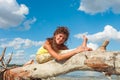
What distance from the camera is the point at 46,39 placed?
830 cm

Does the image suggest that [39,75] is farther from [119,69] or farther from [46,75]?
[119,69]

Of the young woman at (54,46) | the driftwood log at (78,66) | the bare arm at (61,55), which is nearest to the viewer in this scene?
the driftwood log at (78,66)

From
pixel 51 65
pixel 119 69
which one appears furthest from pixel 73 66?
pixel 119 69

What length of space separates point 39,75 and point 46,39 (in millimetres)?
962

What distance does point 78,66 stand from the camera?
283 inches

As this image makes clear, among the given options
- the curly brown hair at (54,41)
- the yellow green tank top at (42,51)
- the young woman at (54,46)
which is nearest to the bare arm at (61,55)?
the young woman at (54,46)

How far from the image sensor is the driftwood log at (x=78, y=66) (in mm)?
6645

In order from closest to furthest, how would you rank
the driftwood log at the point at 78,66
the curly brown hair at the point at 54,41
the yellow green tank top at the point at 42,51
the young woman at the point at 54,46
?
1. the driftwood log at the point at 78,66
2. the young woman at the point at 54,46
3. the curly brown hair at the point at 54,41
4. the yellow green tank top at the point at 42,51

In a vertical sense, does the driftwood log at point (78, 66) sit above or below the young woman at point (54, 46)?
below

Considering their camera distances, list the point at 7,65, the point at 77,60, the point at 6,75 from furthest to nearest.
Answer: the point at 7,65 → the point at 6,75 → the point at 77,60

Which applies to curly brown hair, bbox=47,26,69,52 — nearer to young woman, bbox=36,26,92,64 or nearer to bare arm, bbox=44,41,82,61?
young woman, bbox=36,26,92,64

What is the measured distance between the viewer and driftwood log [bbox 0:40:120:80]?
6645 mm

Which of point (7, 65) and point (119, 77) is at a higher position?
point (7, 65)

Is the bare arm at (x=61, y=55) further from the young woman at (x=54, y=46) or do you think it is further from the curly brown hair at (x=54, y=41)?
the curly brown hair at (x=54, y=41)
